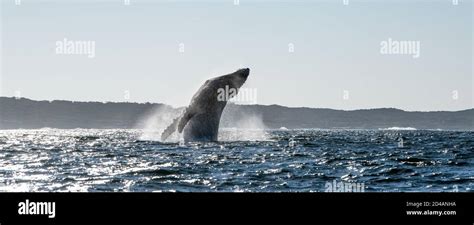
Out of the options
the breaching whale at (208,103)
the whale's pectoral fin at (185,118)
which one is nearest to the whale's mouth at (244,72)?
the breaching whale at (208,103)

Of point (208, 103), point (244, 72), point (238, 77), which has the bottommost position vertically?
point (208, 103)

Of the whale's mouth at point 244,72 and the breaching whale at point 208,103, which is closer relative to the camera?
the whale's mouth at point 244,72

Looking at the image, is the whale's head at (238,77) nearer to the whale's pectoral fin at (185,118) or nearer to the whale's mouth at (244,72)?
the whale's mouth at (244,72)

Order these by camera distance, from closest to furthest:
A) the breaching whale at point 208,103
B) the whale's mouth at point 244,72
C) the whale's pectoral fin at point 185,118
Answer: the whale's mouth at point 244,72, the breaching whale at point 208,103, the whale's pectoral fin at point 185,118

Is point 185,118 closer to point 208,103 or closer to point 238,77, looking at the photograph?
point 208,103

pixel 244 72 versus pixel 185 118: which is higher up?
pixel 244 72

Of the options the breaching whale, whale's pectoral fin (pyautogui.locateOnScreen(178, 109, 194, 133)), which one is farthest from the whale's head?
→ whale's pectoral fin (pyautogui.locateOnScreen(178, 109, 194, 133))

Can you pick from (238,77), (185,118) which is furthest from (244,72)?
(185,118)

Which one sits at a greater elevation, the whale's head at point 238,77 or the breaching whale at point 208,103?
the whale's head at point 238,77

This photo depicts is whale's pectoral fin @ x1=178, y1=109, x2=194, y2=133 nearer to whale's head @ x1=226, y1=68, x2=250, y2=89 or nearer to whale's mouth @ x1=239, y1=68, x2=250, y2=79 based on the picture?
whale's head @ x1=226, y1=68, x2=250, y2=89

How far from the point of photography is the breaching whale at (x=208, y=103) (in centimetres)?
2902

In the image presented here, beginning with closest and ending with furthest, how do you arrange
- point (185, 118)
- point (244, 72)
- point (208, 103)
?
1. point (244, 72)
2. point (185, 118)
3. point (208, 103)

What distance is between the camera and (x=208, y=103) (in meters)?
29.3
